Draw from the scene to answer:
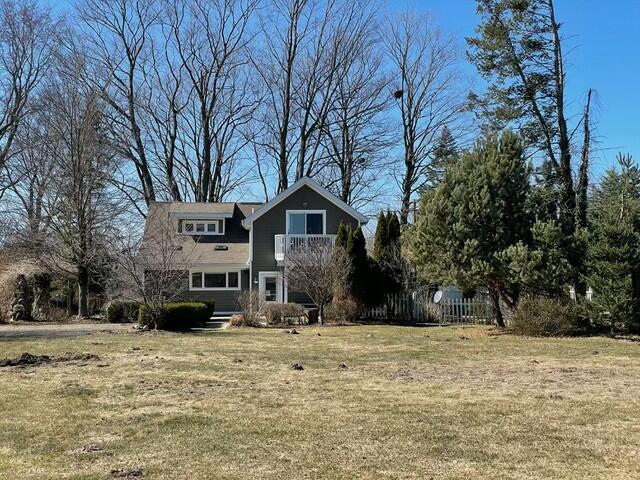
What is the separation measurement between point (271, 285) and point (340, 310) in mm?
7645

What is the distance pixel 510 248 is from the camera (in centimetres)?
1730

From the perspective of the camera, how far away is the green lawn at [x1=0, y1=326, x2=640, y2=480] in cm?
512

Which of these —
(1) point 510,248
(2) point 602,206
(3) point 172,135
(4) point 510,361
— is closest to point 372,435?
(4) point 510,361

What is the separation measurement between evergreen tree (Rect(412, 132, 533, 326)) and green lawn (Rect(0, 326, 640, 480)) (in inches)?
213

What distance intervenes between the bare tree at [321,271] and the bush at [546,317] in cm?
788

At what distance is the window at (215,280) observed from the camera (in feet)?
103

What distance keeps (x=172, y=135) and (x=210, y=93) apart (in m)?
3.97

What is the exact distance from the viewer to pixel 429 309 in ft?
80.6

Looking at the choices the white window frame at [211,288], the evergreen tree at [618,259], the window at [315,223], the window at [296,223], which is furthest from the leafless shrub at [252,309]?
the evergreen tree at [618,259]

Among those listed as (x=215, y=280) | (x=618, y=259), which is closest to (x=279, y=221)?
(x=215, y=280)

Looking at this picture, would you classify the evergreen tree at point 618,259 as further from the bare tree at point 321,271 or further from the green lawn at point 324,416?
Result: the bare tree at point 321,271

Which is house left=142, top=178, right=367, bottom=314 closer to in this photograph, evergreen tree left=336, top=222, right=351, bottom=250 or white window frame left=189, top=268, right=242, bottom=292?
white window frame left=189, top=268, right=242, bottom=292

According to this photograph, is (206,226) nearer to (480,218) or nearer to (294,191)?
(294,191)

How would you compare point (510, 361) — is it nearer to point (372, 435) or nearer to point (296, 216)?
point (372, 435)
